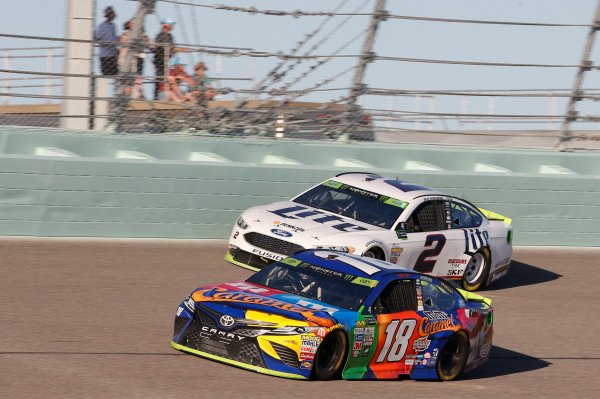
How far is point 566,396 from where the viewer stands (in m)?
8.62

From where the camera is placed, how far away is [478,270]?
13242 mm

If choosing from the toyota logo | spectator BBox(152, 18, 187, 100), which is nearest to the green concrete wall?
spectator BBox(152, 18, 187, 100)

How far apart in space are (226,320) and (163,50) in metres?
6.85

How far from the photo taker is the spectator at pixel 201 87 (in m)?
13.9

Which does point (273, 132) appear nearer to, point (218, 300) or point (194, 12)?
point (194, 12)

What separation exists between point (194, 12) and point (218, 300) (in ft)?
21.6

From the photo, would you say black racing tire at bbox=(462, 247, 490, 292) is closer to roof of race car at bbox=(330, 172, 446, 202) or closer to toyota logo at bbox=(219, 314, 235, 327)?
roof of race car at bbox=(330, 172, 446, 202)

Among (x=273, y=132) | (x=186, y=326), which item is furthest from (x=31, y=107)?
→ (x=186, y=326)

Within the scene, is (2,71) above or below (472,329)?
above

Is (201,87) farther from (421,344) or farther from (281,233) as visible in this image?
(421,344)

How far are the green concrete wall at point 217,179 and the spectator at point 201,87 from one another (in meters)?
0.81

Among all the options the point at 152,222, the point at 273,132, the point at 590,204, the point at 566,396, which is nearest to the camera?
the point at 566,396

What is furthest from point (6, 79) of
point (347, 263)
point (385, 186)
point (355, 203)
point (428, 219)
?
point (347, 263)

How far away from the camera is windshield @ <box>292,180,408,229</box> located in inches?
488
